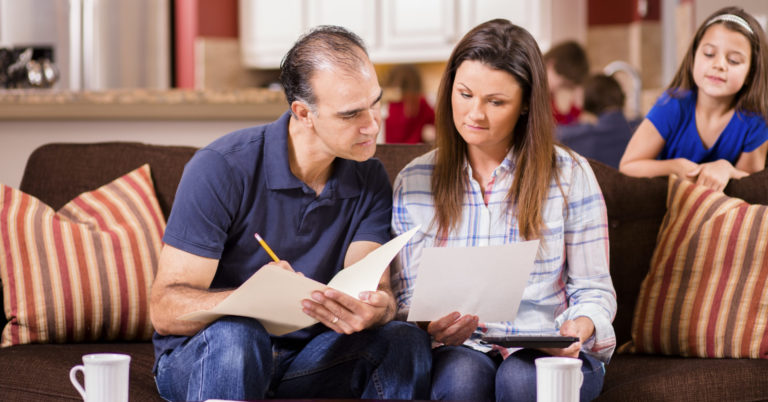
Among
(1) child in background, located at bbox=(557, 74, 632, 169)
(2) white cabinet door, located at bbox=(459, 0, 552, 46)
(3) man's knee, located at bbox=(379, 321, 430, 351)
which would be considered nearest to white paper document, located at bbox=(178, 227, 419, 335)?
(3) man's knee, located at bbox=(379, 321, 430, 351)

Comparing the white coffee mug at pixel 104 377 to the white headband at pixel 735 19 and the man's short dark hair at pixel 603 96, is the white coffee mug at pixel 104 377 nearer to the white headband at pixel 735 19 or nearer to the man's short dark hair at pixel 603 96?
the white headband at pixel 735 19

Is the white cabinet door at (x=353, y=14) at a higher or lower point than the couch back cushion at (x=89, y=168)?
higher

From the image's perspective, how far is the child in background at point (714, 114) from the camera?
89.0 inches

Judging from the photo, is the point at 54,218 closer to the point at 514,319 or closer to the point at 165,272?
the point at 165,272

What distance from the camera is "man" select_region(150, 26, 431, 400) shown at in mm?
1543

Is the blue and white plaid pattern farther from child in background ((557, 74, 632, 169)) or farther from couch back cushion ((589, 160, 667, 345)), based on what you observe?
child in background ((557, 74, 632, 169))

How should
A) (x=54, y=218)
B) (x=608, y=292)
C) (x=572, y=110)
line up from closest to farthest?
(x=608, y=292) < (x=54, y=218) < (x=572, y=110)

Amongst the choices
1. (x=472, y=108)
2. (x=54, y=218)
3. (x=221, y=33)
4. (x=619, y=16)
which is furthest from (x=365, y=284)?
(x=221, y=33)

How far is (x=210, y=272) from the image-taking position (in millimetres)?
1676

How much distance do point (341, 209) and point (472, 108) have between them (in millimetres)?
333

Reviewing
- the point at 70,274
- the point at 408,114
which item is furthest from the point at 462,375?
the point at 408,114

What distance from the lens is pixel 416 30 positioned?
19.9ft

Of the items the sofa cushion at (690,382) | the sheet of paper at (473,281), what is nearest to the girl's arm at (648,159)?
the sofa cushion at (690,382)

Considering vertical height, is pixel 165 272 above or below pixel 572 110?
below
